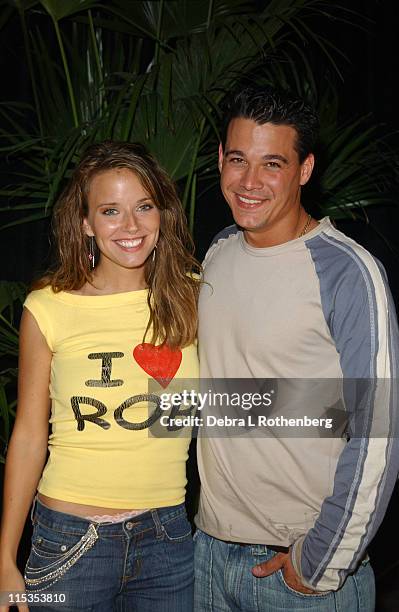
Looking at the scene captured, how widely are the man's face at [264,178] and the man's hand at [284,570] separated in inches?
25.2

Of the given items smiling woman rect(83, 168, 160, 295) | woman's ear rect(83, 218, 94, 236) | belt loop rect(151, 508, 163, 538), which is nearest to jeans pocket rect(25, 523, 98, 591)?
belt loop rect(151, 508, 163, 538)

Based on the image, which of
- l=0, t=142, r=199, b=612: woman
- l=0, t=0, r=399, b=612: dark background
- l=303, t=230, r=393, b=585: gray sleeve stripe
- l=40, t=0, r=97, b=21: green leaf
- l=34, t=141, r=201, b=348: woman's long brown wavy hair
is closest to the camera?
l=303, t=230, r=393, b=585: gray sleeve stripe

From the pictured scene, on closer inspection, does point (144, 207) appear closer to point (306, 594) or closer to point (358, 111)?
point (306, 594)

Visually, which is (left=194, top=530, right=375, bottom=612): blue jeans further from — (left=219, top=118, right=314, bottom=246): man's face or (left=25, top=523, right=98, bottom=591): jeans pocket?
(left=219, top=118, right=314, bottom=246): man's face

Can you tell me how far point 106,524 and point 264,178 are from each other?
0.77 m

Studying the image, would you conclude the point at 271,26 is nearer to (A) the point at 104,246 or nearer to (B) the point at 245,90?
(B) the point at 245,90

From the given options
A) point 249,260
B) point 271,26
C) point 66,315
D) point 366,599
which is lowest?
point 366,599

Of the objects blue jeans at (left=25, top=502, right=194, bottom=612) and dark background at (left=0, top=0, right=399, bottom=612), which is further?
dark background at (left=0, top=0, right=399, bottom=612)

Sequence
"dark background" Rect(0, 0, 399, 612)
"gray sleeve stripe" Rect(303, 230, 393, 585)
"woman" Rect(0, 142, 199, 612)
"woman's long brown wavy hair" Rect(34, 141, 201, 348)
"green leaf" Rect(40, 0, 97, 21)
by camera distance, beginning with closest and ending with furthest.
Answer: "gray sleeve stripe" Rect(303, 230, 393, 585) < "woman" Rect(0, 142, 199, 612) < "woman's long brown wavy hair" Rect(34, 141, 201, 348) < "green leaf" Rect(40, 0, 97, 21) < "dark background" Rect(0, 0, 399, 612)

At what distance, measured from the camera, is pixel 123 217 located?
1.79m

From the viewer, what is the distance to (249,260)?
1759 millimetres

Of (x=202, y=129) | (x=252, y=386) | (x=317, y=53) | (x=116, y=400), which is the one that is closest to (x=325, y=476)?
(x=252, y=386)

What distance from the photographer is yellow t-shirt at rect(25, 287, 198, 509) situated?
1674 millimetres

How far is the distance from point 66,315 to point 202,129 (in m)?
0.71
